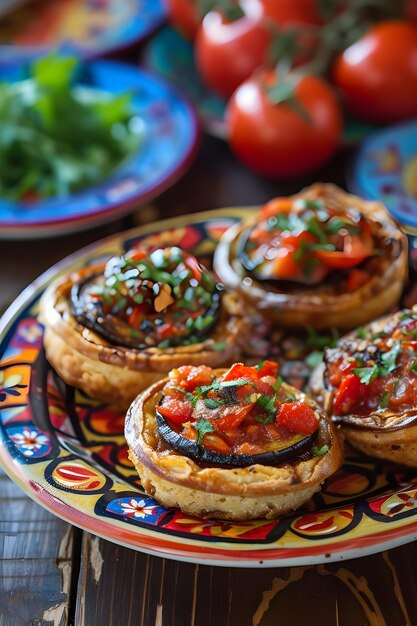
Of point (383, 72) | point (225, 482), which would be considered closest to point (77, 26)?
point (383, 72)

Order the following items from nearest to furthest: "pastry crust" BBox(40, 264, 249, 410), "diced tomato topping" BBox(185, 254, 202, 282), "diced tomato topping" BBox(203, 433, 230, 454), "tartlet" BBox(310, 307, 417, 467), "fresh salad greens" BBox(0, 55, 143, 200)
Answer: "diced tomato topping" BBox(203, 433, 230, 454)
"tartlet" BBox(310, 307, 417, 467)
"pastry crust" BBox(40, 264, 249, 410)
"diced tomato topping" BBox(185, 254, 202, 282)
"fresh salad greens" BBox(0, 55, 143, 200)

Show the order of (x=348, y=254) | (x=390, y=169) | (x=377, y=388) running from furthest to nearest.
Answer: (x=390, y=169)
(x=348, y=254)
(x=377, y=388)

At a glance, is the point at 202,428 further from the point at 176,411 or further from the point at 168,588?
the point at 168,588

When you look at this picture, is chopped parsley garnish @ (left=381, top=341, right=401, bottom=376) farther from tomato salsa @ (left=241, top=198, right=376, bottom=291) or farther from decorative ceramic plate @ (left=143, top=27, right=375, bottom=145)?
decorative ceramic plate @ (left=143, top=27, right=375, bottom=145)

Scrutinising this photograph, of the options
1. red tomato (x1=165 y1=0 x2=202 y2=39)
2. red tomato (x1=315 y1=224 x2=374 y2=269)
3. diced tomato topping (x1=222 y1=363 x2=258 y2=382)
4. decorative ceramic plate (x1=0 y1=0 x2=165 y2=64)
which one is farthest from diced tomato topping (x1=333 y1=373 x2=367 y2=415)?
decorative ceramic plate (x1=0 y1=0 x2=165 y2=64)

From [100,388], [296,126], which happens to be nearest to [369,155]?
[296,126]
